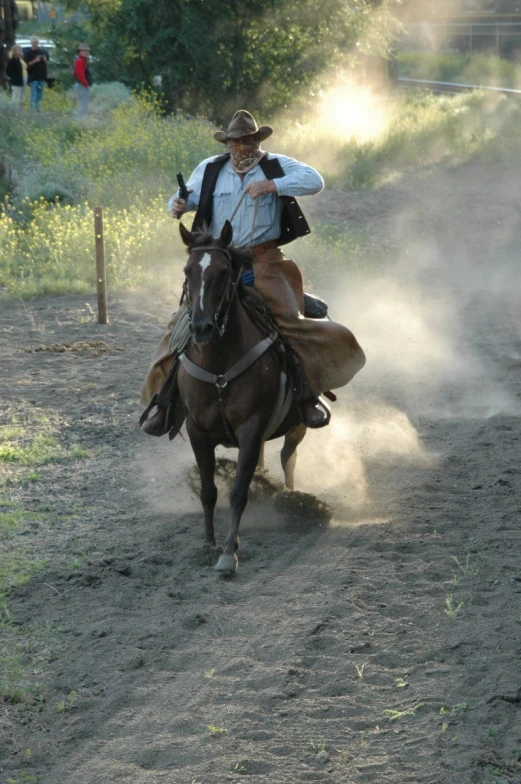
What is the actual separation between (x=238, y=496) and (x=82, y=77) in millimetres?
22285

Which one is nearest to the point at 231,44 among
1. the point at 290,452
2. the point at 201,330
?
the point at 290,452

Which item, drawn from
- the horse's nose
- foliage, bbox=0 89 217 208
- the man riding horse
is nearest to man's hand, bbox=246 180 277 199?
the man riding horse

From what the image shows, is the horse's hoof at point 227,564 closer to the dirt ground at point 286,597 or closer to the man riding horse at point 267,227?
the dirt ground at point 286,597

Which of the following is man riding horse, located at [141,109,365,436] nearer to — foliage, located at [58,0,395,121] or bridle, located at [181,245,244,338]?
bridle, located at [181,245,244,338]

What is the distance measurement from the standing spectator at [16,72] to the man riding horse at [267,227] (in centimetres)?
2243

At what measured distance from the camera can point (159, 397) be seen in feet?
24.5

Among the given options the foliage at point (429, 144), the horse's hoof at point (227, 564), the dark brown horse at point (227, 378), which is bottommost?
the foliage at point (429, 144)

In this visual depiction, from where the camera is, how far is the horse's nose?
20.7ft

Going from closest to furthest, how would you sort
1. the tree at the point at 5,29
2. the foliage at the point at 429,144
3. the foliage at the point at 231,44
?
the foliage at the point at 429,144
the foliage at the point at 231,44
the tree at the point at 5,29

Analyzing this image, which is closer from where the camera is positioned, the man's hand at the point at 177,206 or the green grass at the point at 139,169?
the man's hand at the point at 177,206

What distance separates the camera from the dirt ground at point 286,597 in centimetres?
491

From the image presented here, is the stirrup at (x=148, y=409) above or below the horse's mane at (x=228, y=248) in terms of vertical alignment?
below

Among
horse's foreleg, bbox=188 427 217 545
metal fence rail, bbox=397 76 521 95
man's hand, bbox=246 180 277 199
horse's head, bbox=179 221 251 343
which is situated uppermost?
man's hand, bbox=246 180 277 199

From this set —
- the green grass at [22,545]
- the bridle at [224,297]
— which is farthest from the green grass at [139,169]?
the bridle at [224,297]
